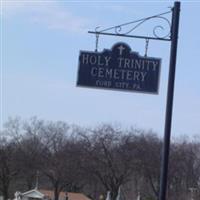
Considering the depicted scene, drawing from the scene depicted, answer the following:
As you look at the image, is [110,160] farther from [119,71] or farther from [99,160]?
[119,71]

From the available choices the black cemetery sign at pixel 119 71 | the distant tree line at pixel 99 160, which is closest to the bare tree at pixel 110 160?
the distant tree line at pixel 99 160

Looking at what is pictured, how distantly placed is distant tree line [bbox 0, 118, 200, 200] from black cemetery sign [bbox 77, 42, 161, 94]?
63.8 meters

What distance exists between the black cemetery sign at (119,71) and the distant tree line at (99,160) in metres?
63.8

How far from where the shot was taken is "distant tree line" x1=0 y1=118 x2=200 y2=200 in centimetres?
7888

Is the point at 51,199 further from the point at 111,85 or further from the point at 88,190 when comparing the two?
the point at 111,85

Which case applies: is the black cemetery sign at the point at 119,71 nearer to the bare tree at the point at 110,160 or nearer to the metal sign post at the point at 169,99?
the metal sign post at the point at 169,99

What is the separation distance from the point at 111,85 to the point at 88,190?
95.8m

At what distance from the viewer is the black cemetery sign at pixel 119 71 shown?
40.5ft

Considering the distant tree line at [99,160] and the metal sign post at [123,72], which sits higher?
the metal sign post at [123,72]

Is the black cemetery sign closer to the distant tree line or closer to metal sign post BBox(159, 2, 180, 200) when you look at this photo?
metal sign post BBox(159, 2, 180, 200)

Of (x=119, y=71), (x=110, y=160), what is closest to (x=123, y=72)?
(x=119, y=71)

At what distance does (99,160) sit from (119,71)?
6690 centimetres

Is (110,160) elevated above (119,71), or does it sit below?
below

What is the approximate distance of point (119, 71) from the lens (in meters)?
12.4
